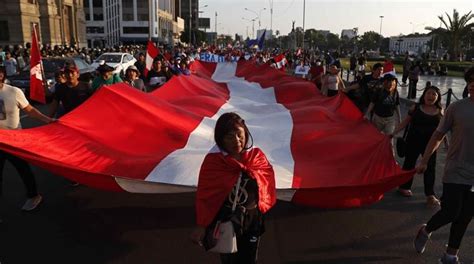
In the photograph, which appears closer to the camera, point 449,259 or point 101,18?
point 449,259

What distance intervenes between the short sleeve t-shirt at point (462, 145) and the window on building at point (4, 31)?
142ft

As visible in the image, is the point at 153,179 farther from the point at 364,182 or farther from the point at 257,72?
the point at 257,72

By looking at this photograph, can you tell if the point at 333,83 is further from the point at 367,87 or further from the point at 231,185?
the point at 231,185

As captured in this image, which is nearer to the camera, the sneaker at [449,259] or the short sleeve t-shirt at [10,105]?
the sneaker at [449,259]

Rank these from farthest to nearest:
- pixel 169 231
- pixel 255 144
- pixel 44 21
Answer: pixel 44 21 → pixel 255 144 → pixel 169 231

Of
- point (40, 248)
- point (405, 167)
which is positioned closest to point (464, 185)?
point (405, 167)

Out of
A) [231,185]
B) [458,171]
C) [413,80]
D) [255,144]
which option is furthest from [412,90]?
[231,185]

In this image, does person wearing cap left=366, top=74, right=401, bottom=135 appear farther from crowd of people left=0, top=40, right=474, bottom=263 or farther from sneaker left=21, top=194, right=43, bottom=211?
sneaker left=21, top=194, right=43, bottom=211

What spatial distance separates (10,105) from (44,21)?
44.9 m

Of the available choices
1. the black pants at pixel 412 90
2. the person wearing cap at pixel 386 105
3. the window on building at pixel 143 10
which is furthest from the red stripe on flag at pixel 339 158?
the window on building at pixel 143 10

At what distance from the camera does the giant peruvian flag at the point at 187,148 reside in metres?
4.57

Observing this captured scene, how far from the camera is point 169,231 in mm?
4906

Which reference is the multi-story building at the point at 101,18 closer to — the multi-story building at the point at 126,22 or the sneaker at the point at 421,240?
the multi-story building at the point at 126,22

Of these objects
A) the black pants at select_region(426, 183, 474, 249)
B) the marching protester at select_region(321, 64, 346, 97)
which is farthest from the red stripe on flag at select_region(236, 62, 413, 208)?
the marching protester at select_region(321, 64, 346, 97)
